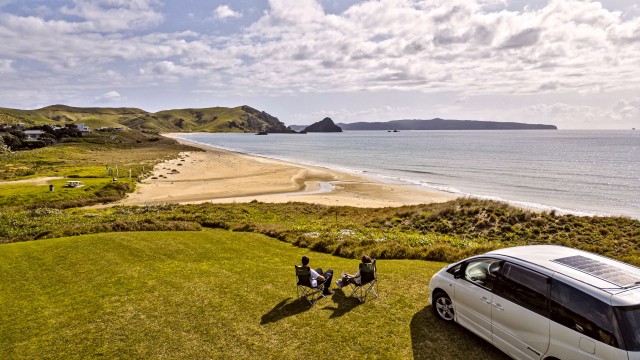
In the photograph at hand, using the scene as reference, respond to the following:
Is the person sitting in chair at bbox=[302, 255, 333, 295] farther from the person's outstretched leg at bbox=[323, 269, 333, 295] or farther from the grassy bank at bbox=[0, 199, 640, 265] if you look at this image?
the grassy bank at bbox=[0, 199, 640, 265]

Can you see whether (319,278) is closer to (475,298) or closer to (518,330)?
(475,298)

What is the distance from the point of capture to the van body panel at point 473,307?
338 inches

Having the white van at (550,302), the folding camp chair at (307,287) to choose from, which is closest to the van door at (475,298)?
the white van at (550,302)

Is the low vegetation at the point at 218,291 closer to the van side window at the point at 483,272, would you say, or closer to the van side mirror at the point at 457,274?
the van side mirror at the point at 457,274

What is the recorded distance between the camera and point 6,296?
12039 mm

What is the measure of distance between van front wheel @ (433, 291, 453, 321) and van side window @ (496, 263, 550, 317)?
187 cm

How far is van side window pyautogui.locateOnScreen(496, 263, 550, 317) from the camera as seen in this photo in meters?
7.35

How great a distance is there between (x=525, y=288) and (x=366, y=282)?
4765 mm

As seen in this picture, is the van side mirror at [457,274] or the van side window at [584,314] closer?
the van side window at [584,314]

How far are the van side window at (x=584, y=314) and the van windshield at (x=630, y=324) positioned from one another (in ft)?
0.31

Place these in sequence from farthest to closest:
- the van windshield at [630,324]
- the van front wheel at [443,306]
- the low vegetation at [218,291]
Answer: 1. the van front wheel at [443,306]
2. the low vegetation at [218,291]
3. the van windshield at [630,324]

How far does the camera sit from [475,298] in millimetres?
8891

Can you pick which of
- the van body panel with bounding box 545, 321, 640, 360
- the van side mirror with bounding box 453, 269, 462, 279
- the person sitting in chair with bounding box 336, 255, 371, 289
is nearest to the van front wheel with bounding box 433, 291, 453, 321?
the van side mirror with bounding box 453, 269, 462, 279

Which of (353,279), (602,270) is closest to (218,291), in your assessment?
(353,279)
